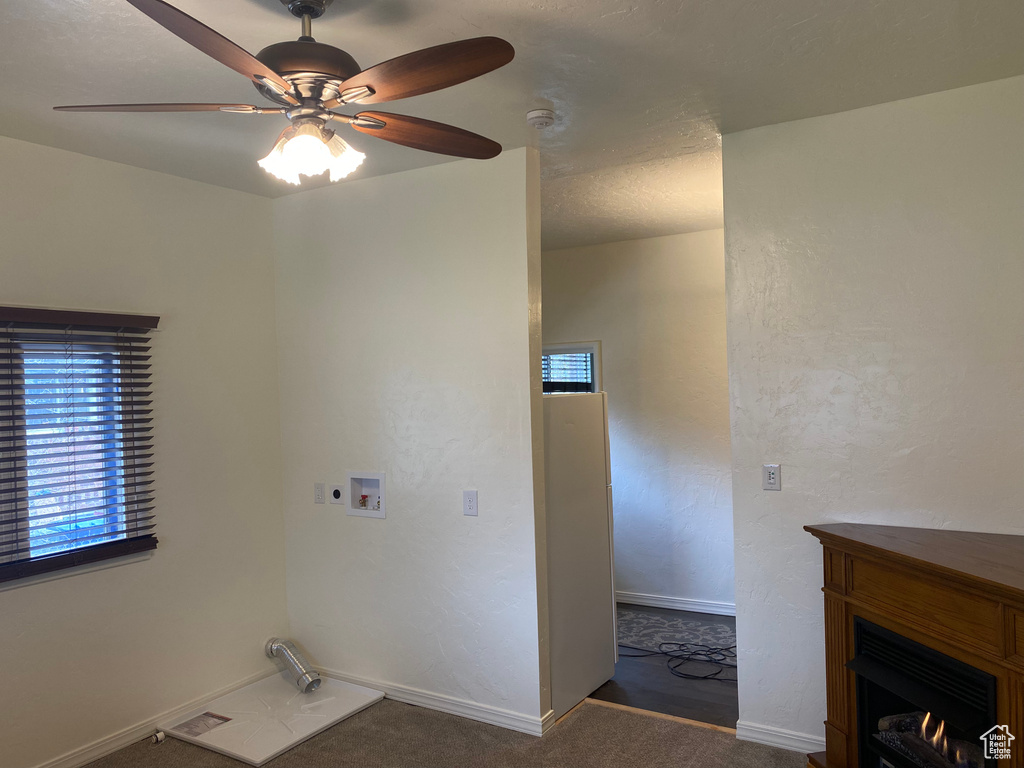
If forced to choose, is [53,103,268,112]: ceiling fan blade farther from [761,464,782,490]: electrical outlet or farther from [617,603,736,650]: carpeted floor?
[617,603,736,650]: carpeted floor

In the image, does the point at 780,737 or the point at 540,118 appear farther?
the point at 780,737

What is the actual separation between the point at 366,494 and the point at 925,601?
2508mm

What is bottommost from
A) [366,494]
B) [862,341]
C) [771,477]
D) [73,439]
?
[366,494]

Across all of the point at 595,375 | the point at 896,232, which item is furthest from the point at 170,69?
the point at 595,375

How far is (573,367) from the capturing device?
557 cm

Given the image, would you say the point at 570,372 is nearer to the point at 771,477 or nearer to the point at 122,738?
the point at 771,477

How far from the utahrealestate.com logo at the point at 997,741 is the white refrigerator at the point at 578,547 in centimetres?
176

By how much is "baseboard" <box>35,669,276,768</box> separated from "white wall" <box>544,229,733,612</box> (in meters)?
2.89

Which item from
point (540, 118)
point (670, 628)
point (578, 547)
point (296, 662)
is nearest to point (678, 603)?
point (670, 628)

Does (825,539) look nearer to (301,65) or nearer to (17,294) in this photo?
(301,65)

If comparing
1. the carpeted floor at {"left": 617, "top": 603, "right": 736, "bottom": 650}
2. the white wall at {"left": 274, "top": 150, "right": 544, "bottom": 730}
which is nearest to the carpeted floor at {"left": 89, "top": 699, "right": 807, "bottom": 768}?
the white wall at {"left": 274, "top": 150, "right": 544, "bottom": 730}

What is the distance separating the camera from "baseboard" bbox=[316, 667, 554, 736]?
10.4ft

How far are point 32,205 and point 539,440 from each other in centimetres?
235

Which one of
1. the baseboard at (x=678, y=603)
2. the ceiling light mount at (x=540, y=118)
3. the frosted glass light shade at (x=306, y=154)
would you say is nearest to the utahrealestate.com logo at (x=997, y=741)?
the frosted glass light shade at (x=306, y=154)
